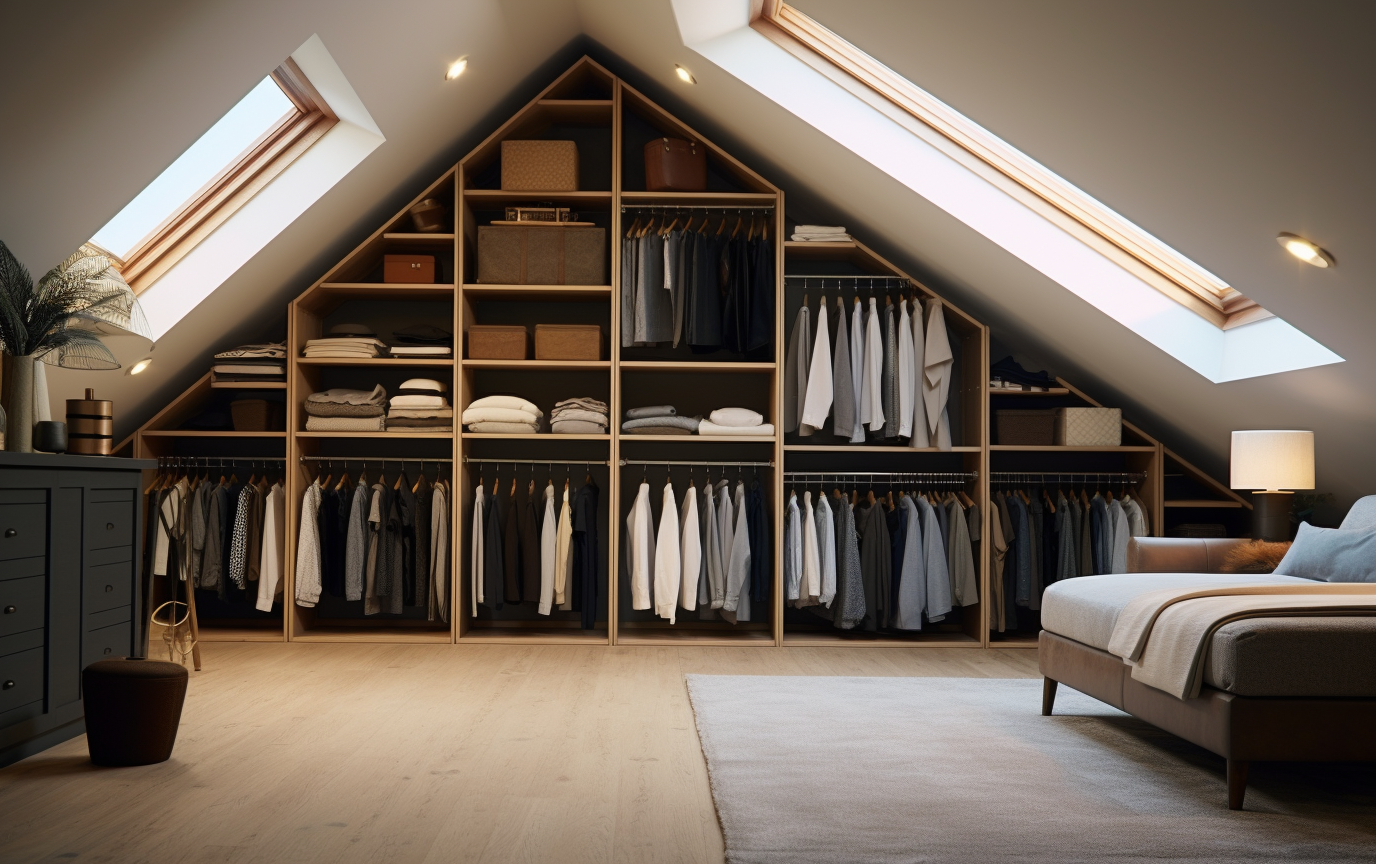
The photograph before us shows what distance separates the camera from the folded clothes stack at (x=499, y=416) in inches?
213

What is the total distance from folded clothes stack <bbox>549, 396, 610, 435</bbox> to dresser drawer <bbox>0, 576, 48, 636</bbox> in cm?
272

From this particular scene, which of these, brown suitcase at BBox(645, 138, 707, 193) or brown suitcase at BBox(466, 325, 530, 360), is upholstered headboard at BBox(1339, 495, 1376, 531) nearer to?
brown suitcase at BBox(645, 138, 707, 193)

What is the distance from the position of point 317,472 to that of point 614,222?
2137 mm

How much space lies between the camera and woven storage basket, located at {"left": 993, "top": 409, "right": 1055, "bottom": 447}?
5.57 meters

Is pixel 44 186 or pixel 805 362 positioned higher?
pixel 44 186

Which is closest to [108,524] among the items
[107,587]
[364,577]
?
[107,587]

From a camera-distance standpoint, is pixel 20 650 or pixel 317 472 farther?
pixel 317 472

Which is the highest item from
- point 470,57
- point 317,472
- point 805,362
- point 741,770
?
point 470,57

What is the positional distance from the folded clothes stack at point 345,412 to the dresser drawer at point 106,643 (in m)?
1.93

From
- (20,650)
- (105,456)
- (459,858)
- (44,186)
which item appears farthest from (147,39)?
(459,858)

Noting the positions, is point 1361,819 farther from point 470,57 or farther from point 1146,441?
point 470,57

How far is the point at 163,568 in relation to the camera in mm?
5242

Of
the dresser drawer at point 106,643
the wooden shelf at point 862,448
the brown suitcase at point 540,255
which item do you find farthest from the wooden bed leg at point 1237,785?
the brown suitcase at point 540,255

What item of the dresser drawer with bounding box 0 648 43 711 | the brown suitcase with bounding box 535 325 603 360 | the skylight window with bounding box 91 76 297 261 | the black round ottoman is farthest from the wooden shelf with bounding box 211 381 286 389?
the black round ottoman
